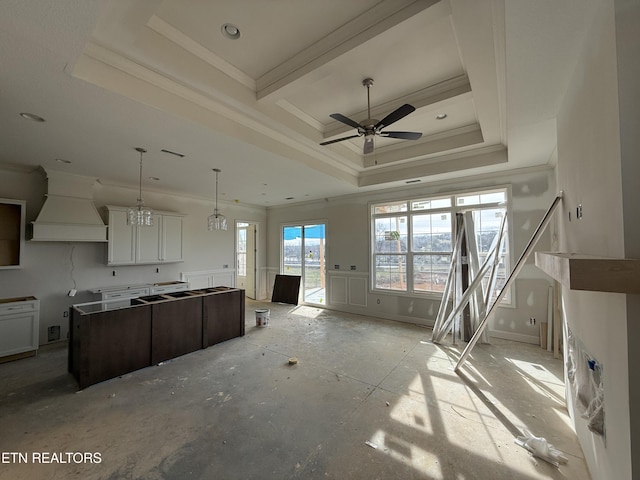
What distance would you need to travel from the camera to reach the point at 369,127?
2670 mm

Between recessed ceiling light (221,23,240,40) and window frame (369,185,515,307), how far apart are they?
13.6 feet

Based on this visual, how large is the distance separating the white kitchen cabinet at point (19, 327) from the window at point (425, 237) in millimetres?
5704

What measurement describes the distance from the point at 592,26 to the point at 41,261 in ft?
22.4

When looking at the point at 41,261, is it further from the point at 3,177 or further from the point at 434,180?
the point at 434,180

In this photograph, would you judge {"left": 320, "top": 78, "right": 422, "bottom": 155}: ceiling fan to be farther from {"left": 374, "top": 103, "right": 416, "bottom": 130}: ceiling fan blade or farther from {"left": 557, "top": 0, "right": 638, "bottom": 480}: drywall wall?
{"left": 557, "top": 0, "right": 638, "bottom": 480}: drywall wall

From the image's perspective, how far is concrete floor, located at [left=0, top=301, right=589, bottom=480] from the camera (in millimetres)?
1854

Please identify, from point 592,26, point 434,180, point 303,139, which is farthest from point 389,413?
point 434,180

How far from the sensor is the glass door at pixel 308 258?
6.87m

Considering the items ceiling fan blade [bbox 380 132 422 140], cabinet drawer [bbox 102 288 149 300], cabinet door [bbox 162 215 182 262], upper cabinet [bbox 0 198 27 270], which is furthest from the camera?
cabinet door [bbox 162 215 182 262]

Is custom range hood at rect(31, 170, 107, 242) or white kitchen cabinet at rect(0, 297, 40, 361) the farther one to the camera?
custom range hood at rect(31, 170, 107, 242)

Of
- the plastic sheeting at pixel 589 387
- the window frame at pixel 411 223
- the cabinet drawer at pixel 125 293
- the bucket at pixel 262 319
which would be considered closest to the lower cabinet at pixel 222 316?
the bucket at pixel 262 319

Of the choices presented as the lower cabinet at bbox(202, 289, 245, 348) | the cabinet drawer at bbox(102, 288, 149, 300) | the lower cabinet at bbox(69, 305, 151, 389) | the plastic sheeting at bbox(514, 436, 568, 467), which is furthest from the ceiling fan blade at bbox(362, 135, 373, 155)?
the cabinet drawer at bbox(102, 288, 149, 300)

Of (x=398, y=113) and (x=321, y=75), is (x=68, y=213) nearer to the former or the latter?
(x=321, y=75)

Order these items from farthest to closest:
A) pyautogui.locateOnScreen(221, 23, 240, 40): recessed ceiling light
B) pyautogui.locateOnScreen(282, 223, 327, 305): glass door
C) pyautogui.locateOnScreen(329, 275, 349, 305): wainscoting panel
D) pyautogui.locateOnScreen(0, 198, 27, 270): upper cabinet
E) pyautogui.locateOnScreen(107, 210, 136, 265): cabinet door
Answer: pyautogui.locateOnScreen(282, 223, 327, 305): glass door < pyautogui.locateOnScreen(329, 275, 349, 305): wainscoting panel < pyautogui.locateOnScreen(107, 210, 136, 265): cabinet door < pyautogui.locateOnScreen(0, 198, 27, 270): upper cabinet < pyautogui.locateOnScreen(221, 23, 240, 40): recessed ceiling light
